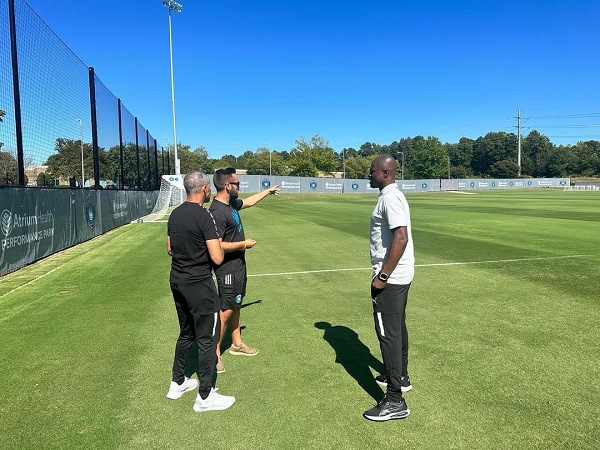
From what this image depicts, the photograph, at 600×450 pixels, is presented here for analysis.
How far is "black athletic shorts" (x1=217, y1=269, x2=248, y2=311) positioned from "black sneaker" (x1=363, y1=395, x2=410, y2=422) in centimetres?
176

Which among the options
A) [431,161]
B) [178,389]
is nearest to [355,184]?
[178,389]

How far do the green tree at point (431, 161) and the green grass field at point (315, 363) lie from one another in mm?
127276

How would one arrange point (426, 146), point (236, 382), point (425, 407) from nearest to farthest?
point (425, 407)
point (236, 382)
point (426, 146)

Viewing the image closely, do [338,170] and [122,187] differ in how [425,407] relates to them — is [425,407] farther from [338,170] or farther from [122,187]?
[338,170]

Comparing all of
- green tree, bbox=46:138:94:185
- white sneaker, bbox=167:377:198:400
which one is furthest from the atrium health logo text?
white sneaker, bbox=167:377:198:400

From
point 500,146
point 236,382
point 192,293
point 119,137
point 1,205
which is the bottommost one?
point 236,382

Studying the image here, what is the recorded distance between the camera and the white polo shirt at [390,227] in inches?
131

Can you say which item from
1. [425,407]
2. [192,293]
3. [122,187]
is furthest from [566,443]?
[122,187]

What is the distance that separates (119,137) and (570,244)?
79.5ft

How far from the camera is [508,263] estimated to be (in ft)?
31.9

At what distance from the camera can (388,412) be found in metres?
3.41

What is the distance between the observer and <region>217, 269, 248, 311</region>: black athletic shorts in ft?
14.5

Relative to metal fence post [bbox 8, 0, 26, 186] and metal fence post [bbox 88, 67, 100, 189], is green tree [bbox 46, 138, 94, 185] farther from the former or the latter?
metal fence post [bbox 8, 0, 26, 186]

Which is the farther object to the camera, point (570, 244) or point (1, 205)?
point (570, 244)
